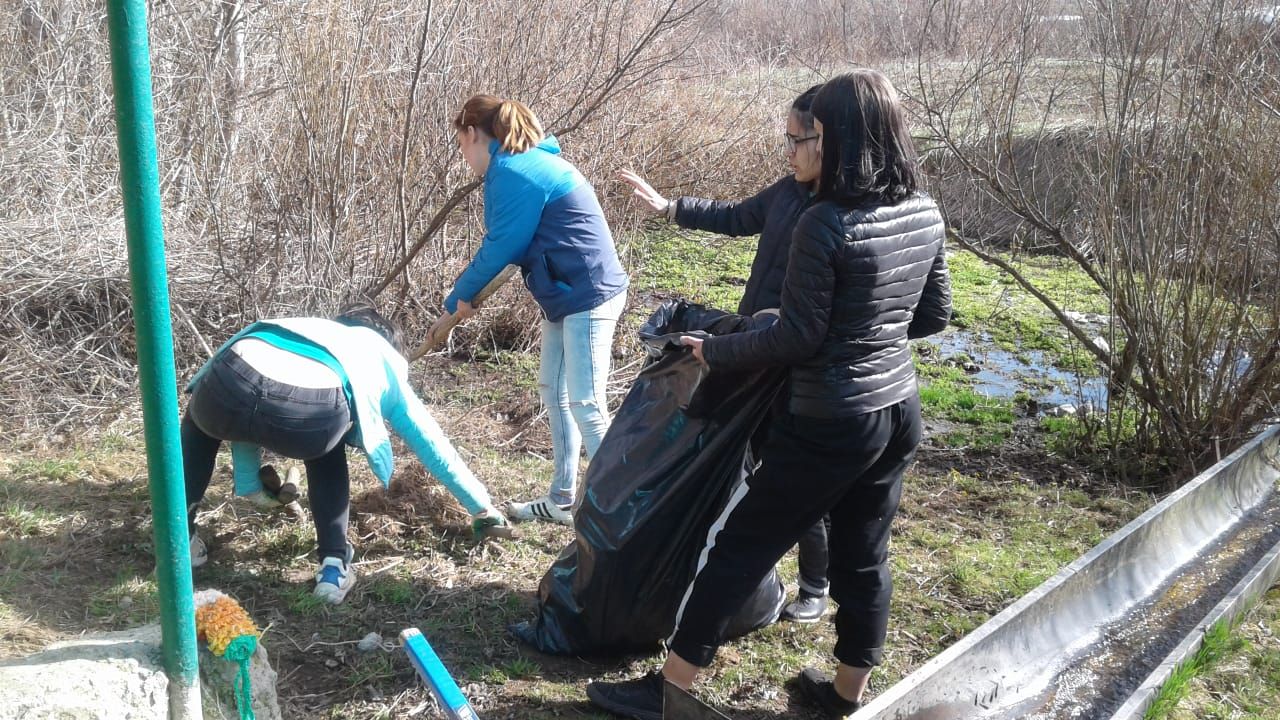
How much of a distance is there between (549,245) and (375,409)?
982 millimetres

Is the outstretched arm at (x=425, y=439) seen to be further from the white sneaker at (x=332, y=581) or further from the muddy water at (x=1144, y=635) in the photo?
the muddy water at (x=1144, y=635)

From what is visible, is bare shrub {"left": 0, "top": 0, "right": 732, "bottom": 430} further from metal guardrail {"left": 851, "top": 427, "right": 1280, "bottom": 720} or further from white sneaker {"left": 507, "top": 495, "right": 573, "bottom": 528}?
metal guardrail {"left": 851, "top": 427, "right": 1280, "bottom": 720}

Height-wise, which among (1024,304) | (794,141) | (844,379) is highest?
(794,141)

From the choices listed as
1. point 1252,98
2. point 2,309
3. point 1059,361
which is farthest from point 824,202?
point 1059,361

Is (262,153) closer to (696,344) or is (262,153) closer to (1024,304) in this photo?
(696,344)

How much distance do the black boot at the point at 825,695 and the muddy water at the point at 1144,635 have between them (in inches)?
16.1

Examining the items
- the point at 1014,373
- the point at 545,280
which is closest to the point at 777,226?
the point at 545,280

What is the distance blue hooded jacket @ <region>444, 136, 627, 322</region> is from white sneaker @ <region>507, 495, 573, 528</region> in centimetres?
79

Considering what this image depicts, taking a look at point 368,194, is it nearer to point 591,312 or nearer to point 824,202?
point 591,312

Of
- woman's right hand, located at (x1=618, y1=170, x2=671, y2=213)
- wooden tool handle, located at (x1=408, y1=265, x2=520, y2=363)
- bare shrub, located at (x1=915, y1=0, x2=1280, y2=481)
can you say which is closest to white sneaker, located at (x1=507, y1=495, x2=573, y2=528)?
wooden tool handle, located at (x1=408, y1=265, x2=520, y2=363)

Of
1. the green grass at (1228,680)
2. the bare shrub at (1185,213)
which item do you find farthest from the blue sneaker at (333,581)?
the bare shrub at (1185,213)

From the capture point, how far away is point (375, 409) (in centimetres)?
327

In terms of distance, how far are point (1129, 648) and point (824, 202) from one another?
219 centimetres

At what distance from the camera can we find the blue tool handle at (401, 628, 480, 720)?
96.8 inches
